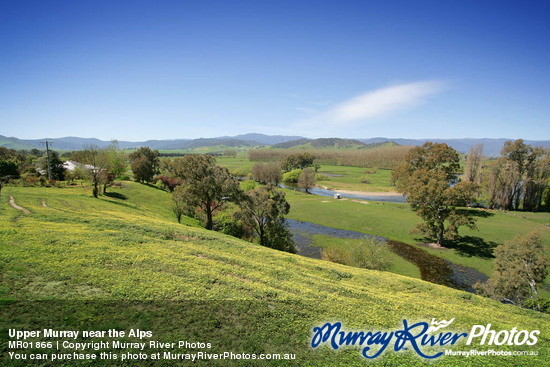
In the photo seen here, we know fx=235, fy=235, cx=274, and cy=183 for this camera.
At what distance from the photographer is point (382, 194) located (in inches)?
4067

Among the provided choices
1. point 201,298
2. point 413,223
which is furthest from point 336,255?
point 201,298

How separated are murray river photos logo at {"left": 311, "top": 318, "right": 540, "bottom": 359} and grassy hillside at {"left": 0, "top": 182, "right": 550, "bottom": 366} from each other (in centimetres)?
39

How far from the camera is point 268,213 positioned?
36281mm

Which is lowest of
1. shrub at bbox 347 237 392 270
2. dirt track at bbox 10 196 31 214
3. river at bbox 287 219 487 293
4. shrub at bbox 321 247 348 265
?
river at bbox 287 219 487 293

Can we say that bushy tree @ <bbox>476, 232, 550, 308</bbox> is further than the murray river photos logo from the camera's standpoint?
Yes

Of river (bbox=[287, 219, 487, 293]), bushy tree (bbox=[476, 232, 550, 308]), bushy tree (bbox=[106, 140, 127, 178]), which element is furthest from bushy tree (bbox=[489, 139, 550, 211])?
bushy tree (bbox=[106, 140, 127, 178])

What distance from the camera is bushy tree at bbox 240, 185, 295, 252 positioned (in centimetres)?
3675

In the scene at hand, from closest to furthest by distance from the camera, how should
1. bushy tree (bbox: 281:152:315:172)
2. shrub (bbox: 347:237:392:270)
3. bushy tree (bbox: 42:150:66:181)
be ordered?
shrub (bbox: 347:237:392:270), bushy tree (bbox: 42:150:66:181), bushy tree (bbox: 281:152:315:172)

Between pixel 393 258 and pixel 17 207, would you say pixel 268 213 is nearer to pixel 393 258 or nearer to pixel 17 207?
pixel 393 258

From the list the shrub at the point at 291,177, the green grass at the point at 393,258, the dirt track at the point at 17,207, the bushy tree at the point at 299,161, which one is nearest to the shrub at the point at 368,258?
the green grass at the point at 393,258

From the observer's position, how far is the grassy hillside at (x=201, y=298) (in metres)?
9.20

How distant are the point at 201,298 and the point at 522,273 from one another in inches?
1234

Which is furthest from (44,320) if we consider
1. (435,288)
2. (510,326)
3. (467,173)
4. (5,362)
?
(467,173)

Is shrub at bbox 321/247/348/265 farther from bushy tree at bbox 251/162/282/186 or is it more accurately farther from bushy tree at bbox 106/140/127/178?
bushy tree at bbox 251/162/282/186
